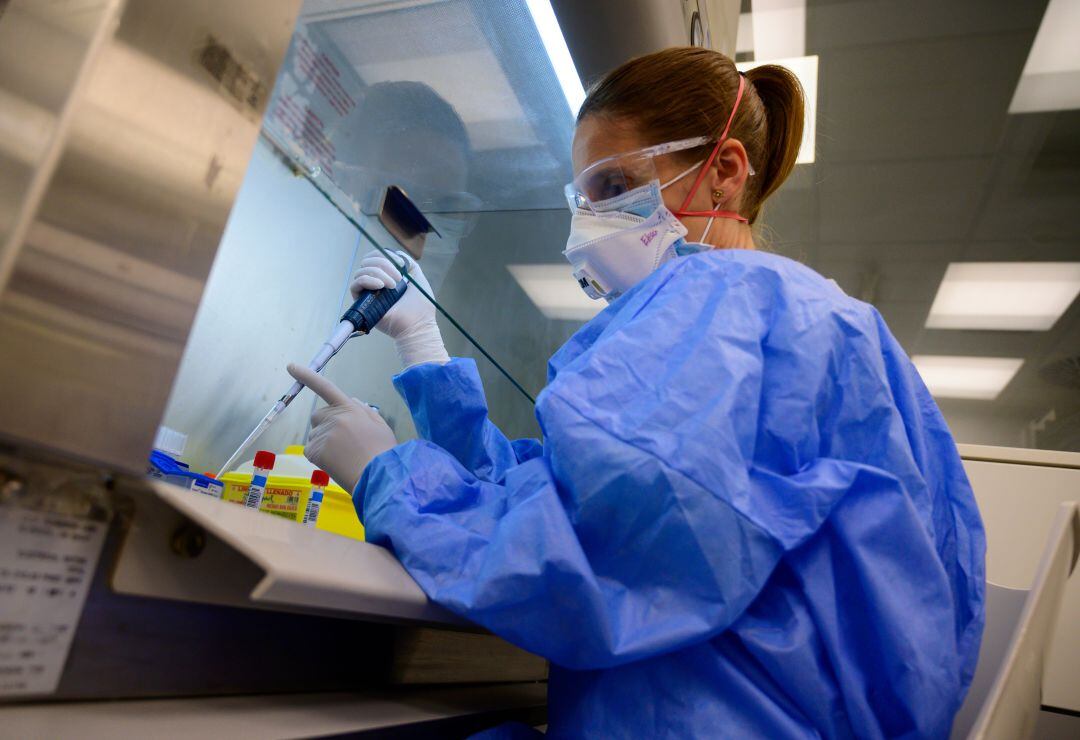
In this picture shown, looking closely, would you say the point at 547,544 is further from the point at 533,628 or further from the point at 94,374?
the point at 94,374

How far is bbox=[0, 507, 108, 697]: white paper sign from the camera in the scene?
1.27ft

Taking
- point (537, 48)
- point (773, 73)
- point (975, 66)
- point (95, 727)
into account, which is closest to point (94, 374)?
point (95, 727)

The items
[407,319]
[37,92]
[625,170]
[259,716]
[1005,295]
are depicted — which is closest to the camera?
[37,92]

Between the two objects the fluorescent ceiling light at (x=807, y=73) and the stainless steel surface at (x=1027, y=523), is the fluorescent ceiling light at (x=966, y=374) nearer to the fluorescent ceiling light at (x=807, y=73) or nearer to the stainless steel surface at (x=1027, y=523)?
the fluorescent ceiling light at (x=807, y=73)

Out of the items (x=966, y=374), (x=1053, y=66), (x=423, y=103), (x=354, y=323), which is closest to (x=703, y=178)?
(x=423, y=103)

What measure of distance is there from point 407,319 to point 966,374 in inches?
178

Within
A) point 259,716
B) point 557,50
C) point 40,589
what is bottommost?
point 259,716

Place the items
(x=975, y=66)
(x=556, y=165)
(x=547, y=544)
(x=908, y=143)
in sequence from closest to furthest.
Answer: (x=547, y=544) → (x=556, y=165) → (x=975, y=66) → (x=908, y=143)

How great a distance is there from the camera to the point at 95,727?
1.44ft

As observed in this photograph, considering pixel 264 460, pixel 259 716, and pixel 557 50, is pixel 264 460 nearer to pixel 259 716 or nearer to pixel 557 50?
pixel 259 716

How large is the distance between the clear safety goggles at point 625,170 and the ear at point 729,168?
0.03 metres

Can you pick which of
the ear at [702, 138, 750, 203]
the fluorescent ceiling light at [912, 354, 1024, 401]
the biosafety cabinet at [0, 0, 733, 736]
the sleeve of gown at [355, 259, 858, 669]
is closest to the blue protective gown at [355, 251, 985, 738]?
the sleeve of gown at [355, 259, 858, 669]

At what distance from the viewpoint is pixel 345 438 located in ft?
2.97

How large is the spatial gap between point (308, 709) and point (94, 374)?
0.40 meters
